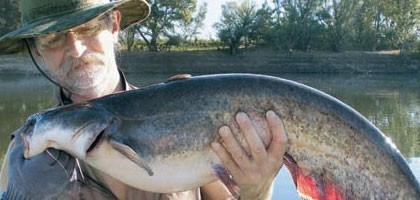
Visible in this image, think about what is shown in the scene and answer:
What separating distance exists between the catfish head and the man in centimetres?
24

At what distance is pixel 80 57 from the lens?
3010mm

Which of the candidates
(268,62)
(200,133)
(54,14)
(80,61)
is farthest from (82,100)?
(268,62)

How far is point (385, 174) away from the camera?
2549 mm

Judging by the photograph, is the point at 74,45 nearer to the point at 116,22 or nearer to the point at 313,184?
the point at 116,22

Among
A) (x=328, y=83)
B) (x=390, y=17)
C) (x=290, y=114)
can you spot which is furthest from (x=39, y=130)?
(x=390, y=17)

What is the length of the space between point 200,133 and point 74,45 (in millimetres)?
846

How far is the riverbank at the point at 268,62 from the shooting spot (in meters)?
47.3

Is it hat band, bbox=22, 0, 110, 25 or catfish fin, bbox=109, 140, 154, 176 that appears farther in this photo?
hat band, bbox=22, 0, 110, 25

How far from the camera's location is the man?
268 centimetres

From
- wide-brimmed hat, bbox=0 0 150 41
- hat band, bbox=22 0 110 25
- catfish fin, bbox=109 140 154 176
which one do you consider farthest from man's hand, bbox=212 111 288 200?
hat band, bbox=22 0 110 25

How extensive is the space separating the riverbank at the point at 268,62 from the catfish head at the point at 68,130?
43559 millimetres

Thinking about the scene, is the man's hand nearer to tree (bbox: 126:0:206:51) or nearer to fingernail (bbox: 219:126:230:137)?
fingernail (bbox: 219:126:230:137)

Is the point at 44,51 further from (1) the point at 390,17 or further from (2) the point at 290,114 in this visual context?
(1) the point at 390,17

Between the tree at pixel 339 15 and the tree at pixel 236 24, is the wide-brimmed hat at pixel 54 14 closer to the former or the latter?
the tree at pixel 236 24
